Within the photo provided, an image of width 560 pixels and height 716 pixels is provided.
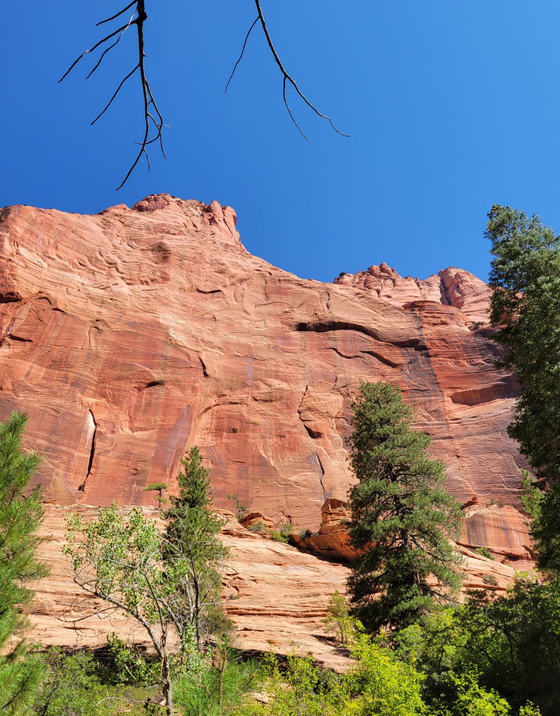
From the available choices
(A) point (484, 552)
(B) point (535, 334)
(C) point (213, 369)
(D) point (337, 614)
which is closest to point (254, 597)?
(D) point (337, 614)

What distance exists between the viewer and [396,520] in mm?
16859

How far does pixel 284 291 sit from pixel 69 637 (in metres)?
39.0

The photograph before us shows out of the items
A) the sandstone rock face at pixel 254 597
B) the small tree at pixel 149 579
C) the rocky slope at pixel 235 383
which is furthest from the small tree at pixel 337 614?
the small tree at pixel 149 579

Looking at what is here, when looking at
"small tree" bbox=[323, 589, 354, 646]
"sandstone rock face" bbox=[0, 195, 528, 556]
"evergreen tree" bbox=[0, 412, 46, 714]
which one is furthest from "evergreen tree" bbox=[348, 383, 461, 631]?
"sandstone rock face" bbox=[0, 195, 528, 556]

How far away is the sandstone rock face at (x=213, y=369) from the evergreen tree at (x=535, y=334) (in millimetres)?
18470

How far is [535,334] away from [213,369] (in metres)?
32.2

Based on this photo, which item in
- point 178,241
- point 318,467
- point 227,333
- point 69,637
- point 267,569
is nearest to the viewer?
point 69,637

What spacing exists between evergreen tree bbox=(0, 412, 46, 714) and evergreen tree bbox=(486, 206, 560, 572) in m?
10.8

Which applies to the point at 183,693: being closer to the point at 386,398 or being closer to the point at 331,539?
the point at 386,398

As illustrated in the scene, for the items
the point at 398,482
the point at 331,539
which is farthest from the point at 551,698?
the point at 331,539

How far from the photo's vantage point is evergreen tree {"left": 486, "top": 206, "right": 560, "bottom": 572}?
11516 millimetres

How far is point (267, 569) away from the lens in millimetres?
24109

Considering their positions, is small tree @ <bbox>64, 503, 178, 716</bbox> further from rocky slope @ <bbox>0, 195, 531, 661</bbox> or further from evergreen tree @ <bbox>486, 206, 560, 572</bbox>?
rocky slope @ <bbox>0, 195, 531, 661</bbox>

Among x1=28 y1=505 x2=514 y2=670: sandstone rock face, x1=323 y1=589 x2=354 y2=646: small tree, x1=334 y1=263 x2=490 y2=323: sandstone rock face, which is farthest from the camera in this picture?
x1=334 y1=263 x2=490 y2=323: sandstone rock face
